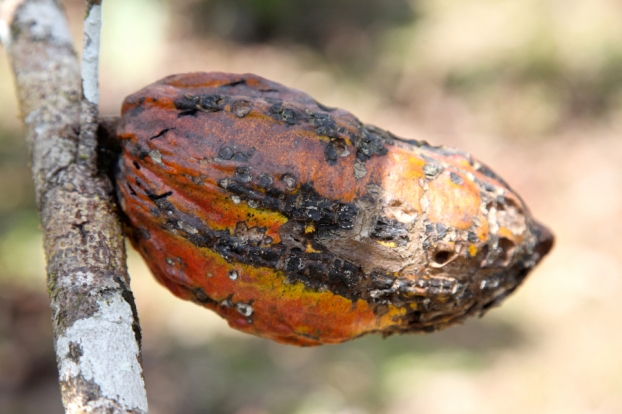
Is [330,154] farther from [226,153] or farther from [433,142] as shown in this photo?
[433,142]

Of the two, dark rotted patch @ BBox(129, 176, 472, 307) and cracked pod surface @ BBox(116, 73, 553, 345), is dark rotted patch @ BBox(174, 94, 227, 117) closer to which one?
cracked pod surface @ BBox(116, 73, 553, 345)

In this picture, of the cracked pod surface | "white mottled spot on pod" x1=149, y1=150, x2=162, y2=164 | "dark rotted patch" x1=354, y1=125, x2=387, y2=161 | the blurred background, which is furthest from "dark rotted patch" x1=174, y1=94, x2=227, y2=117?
the blurred background

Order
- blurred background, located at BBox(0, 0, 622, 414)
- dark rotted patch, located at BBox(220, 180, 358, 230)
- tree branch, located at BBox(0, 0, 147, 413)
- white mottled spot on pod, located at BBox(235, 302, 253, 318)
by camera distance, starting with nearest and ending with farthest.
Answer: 1. tree branch, located at BBox(0, 0, 147, 413)
2. dark rotted patch, located at BBox(220, 180, 358, 230)
3. white mottled spot on pod, located at BBox(235, 302, 253, 318)
4. blurred background, located at BBox(0, 0, 622, 414)

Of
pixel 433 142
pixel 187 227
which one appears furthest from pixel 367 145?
pixel 433 142

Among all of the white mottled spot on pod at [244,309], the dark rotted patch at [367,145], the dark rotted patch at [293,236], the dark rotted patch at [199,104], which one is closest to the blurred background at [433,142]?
the white mottled spot on pod at [244,309]

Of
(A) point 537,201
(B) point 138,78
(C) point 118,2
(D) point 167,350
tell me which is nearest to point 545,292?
(A) point 537,201

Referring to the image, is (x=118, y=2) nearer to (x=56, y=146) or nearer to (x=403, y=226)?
(x=56, y=146)

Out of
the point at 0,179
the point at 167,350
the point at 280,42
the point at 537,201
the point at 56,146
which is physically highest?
the point at 56,146
